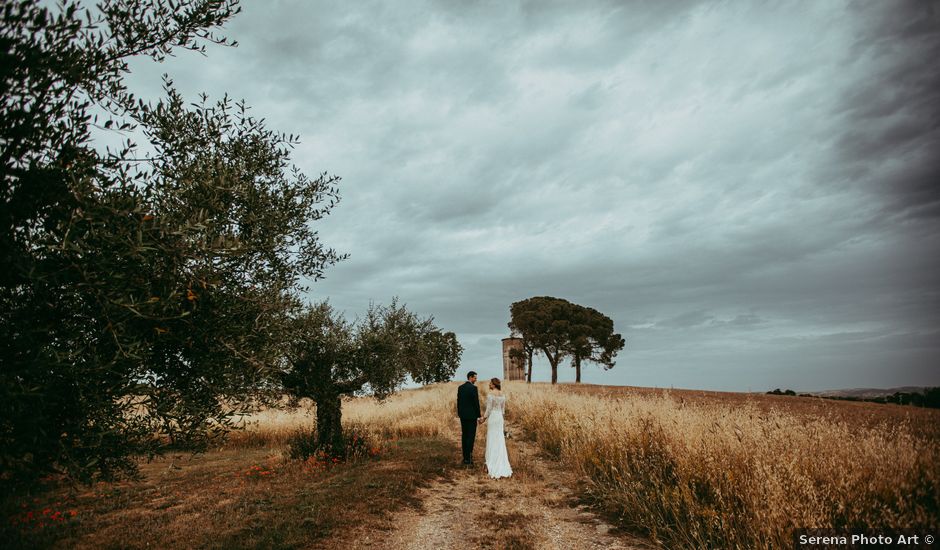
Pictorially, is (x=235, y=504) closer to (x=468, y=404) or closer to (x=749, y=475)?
(x=468, y=404)

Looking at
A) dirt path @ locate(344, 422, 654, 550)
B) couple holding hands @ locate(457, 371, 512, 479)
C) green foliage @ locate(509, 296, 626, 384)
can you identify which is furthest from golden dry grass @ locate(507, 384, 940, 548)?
green foliage @ locate(509, 296, 626, 384)

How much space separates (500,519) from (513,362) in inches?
2193

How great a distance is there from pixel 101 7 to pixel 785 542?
10825 millimetres

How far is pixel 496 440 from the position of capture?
13031mm

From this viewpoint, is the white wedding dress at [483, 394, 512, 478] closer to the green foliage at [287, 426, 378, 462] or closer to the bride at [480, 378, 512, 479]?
the bride at [480, 378, 512, 479]

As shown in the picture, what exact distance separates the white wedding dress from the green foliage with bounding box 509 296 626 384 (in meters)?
44.7

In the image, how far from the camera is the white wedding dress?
1266cm

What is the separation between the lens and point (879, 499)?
18.6ft

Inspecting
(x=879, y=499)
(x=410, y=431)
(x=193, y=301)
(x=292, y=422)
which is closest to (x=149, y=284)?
(x=193, y=301)

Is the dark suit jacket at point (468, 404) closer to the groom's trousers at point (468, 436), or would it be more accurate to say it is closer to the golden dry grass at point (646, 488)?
the groom's trousers at point (468, 436)

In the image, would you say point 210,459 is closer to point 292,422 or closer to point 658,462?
point 292,422

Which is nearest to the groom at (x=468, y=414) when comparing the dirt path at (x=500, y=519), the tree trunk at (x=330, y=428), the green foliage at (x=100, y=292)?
the dirt path at (x=500, y=519)

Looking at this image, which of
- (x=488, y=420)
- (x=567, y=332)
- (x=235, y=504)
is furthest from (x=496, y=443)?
(x=567, y=332)

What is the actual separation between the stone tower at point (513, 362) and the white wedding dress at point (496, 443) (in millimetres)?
49313
